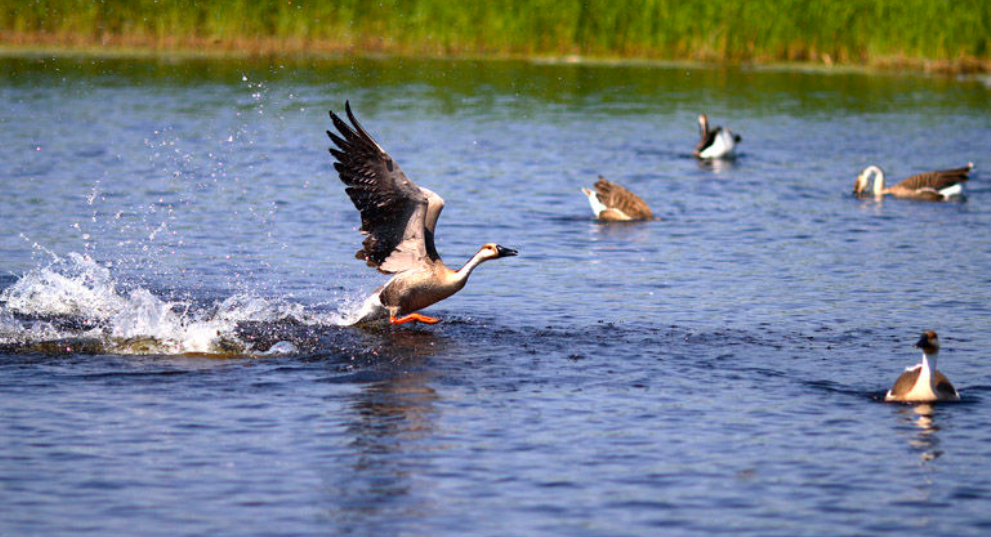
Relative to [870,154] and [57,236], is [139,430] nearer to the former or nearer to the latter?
[57,236]

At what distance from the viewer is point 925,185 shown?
2188 cm

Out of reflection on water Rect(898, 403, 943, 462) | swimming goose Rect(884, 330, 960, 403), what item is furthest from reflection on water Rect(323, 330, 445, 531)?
swimming goose Rect(884, 330, 960, 403)

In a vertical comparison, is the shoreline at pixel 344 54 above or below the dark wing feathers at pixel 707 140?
above

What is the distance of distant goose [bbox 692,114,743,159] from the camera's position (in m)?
25.9

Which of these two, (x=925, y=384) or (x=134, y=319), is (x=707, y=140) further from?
(x=925, y=384)

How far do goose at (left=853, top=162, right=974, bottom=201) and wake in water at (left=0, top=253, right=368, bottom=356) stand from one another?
11.6m

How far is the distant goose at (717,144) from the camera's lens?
2586 centimetres

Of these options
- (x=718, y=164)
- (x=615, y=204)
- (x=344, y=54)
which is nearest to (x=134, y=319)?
(x=615, y=204)

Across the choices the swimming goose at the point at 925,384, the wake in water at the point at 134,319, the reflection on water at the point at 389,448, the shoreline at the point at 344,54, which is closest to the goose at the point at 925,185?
the wake in water at the point at 134,319

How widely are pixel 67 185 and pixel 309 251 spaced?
20.5 feet

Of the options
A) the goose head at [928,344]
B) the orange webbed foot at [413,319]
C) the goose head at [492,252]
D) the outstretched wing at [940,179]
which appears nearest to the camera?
the goose head at [928,344]

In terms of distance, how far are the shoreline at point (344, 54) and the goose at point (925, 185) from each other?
59.1 feet

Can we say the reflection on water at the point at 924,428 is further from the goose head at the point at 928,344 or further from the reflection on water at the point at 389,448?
the reflection on water at the point at 389,448

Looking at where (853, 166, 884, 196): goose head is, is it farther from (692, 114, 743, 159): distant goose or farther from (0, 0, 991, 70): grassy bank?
(0, 0, 991, 70): grassy bank
